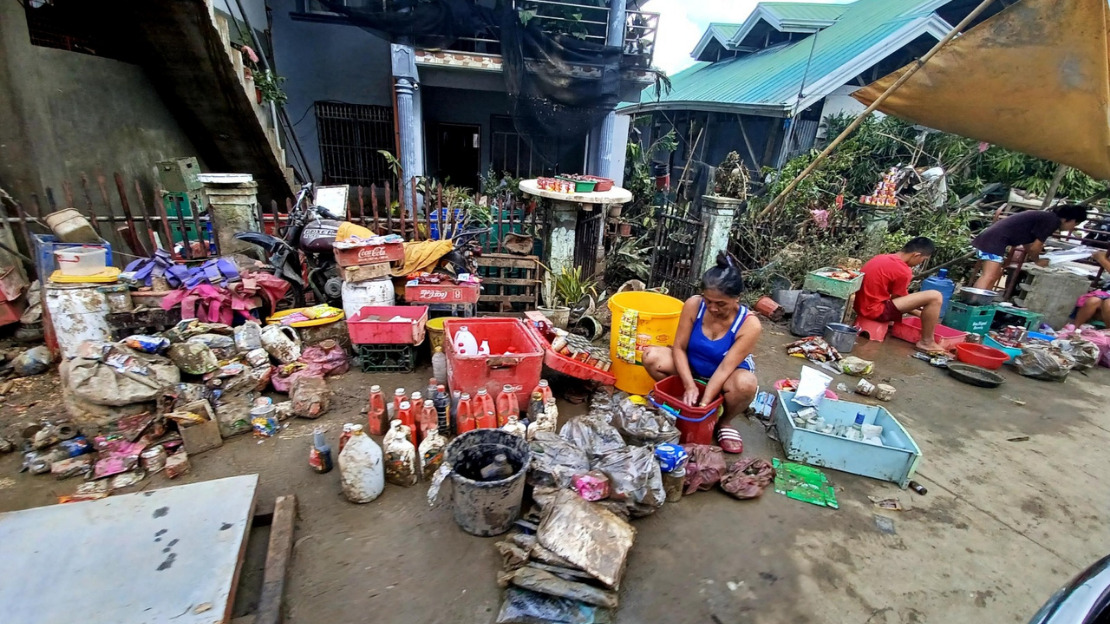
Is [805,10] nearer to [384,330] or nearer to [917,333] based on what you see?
[917,333]

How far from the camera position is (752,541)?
9.18ft

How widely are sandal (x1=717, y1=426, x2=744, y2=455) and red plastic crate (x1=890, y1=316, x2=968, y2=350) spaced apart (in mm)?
3795

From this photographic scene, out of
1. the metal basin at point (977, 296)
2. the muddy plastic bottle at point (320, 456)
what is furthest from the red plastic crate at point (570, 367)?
the metal basin at point (977, 296)

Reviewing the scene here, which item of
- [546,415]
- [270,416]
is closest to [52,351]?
[270,416]

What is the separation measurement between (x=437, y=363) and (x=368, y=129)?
8017 mm

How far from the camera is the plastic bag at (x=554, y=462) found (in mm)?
2801

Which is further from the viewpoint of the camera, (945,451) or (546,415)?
(945,451)

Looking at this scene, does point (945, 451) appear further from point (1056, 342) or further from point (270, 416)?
point (270, 416)

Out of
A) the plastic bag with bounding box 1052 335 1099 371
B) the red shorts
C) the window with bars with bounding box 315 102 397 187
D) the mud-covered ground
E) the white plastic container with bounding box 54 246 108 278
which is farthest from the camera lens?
the window with bars with bounding box 315 102 397 187

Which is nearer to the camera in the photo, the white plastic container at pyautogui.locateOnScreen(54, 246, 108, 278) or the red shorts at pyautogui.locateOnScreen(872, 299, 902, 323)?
the white plastic container at pyautogui.locateOnScreen(54, 246, 108, 278)

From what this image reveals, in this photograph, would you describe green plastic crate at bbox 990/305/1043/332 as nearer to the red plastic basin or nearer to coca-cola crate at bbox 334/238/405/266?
the red plastic basin

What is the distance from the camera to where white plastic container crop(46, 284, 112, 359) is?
380 centimetres

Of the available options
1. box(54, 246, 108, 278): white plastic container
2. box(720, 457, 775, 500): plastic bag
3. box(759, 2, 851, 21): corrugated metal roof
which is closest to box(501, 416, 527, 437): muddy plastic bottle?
box(720, 457, 775, 500): plastic bag

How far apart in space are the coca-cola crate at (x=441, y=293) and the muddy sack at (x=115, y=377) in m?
1.99
